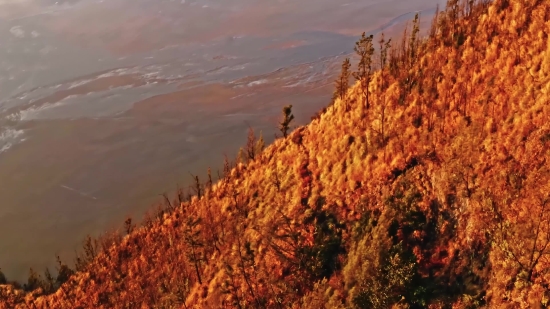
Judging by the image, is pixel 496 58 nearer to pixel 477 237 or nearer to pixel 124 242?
pixel 477 237

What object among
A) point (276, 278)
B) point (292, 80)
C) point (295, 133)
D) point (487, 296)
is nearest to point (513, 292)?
point (487, 296)

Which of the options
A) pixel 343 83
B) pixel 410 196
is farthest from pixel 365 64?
pixel 410 196

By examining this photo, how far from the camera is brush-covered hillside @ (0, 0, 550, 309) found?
Answer: 18.4 m

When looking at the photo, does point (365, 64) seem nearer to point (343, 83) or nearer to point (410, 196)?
point (343, 83)

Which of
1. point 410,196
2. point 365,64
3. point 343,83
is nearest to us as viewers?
point 410,196

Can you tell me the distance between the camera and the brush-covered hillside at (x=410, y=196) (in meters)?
18.4

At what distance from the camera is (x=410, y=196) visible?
2306 centimetres

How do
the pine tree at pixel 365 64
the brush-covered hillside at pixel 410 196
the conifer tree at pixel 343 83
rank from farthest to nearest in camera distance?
the conifer tree at pixel 343 83 < the pine tree at pixel 365 64 < the brush-covered hillside at pixel 410 196

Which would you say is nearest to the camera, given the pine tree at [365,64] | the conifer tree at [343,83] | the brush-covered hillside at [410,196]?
the brush-covered hillside at [410,196]

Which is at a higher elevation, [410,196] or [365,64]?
[365,64]

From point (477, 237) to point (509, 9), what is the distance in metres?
18.8

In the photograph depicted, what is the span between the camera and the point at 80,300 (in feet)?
148

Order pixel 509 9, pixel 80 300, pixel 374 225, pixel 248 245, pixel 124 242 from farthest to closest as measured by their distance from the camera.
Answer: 1. pixel 124 242
2. pixel 80 300
3. pixel 248 245
4. pixel 509 9
5. pixel 374 225

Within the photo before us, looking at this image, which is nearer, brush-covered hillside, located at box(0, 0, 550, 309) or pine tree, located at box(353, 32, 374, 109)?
brush-covered hillside, located at box(0, 0, 550, 309)
